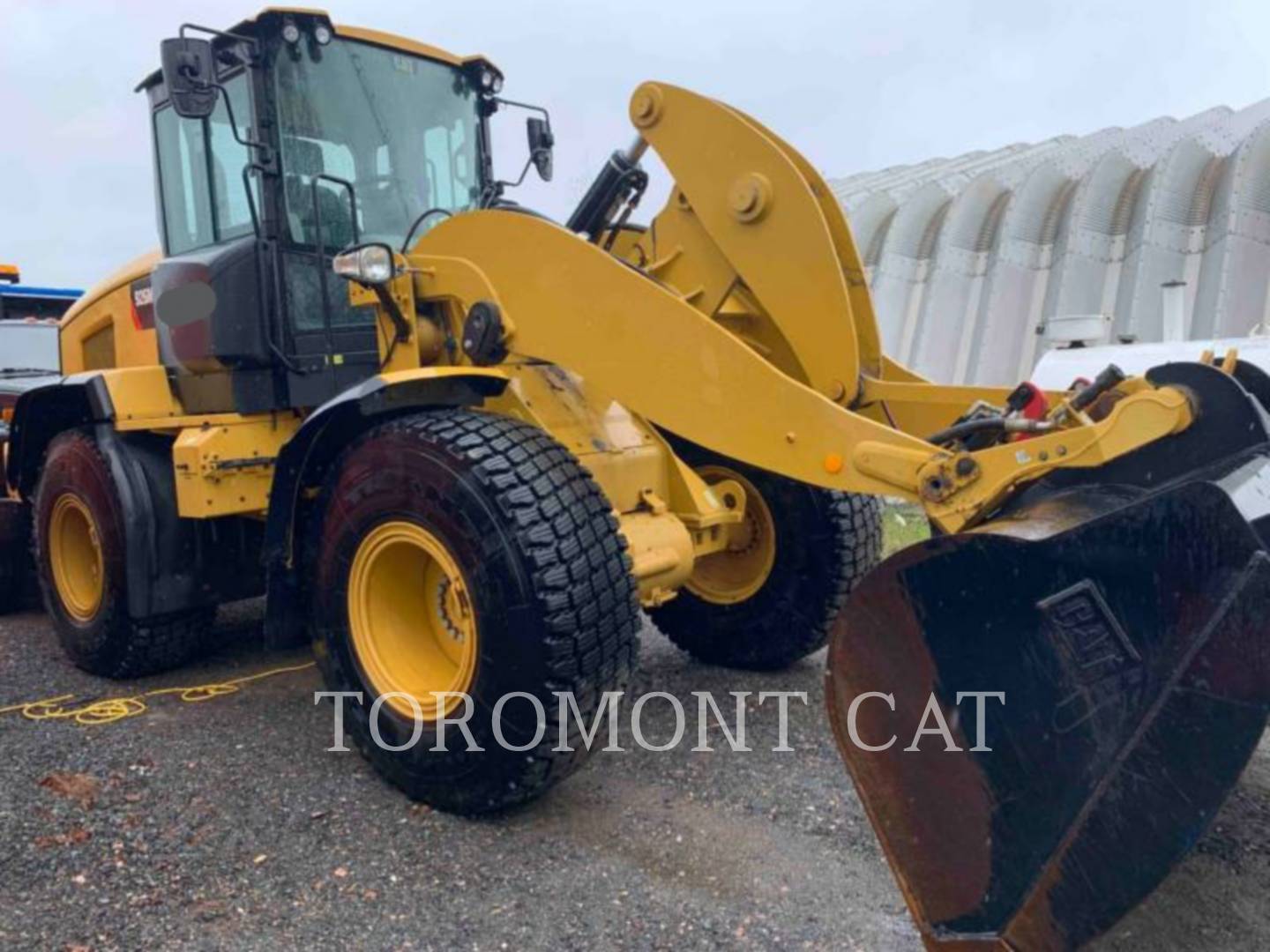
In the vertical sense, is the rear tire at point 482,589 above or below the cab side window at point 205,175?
below

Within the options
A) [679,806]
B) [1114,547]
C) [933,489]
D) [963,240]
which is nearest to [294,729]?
[679,806]

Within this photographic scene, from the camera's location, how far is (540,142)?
4730 mm

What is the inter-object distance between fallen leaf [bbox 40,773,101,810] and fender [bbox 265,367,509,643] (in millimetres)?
698

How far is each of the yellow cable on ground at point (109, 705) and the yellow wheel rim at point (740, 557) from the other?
73.7 inches

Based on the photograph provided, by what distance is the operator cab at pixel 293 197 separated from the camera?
156 inches

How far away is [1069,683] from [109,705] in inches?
141

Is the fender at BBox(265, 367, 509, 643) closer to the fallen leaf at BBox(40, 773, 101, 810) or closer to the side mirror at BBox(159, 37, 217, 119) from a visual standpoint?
the fallen leaf at BBox(40, 773, 101, 810)

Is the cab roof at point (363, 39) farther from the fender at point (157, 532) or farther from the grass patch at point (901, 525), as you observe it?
the grass patch at point (901, 525)

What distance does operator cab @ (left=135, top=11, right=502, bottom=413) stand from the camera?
3.96 meters

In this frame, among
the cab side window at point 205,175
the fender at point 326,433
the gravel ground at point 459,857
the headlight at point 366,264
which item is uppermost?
the cab side window at point 205,175

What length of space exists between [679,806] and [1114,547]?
161 centimetres

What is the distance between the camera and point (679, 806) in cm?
324

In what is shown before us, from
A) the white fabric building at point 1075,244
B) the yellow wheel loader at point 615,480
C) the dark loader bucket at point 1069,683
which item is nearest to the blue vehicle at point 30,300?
the yellow wheel loader at point 615,480

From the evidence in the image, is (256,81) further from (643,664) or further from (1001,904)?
(1001,904)
